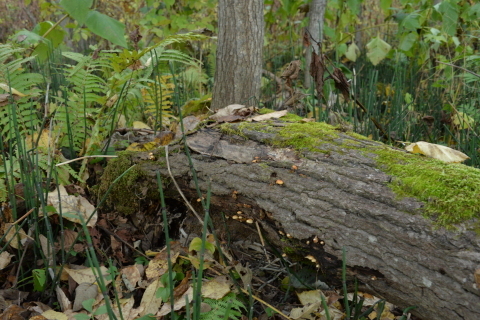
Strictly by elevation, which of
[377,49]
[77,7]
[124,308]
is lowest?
[124,308]

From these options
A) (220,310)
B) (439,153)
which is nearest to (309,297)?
(220,310)

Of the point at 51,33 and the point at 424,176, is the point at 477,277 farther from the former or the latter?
the point at 51,33

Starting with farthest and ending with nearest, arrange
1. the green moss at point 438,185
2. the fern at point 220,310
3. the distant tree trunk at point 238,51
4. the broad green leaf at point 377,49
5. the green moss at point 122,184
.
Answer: the broad green leaf at point 377,49 < the distant tree trunk at point 238,51 < the green moss at point 122,184 < the fern at point 220,310 < the green moss at point 438,185

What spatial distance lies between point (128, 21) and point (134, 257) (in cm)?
638

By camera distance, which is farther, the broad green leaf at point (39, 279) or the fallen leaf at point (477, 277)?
the broad green leaf at point (39, 279)

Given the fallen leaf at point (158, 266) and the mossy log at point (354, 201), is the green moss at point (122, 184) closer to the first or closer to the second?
the mossy log at point (354, 201)

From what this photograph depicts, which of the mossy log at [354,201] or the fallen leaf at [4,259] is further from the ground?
the mossy log at [354,201]

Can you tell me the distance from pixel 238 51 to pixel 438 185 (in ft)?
5.25

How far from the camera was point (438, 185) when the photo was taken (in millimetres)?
1116

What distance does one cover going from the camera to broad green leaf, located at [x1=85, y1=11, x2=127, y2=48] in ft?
4.58

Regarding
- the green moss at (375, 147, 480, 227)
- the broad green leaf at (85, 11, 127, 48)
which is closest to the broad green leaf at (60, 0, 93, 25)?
the broad green leaf at (85, 11, 127, 48)

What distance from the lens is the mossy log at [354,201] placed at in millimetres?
996

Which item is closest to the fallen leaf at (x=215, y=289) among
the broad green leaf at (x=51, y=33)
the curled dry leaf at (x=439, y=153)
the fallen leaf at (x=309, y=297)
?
the fallen leaf at (x=309, y=297)

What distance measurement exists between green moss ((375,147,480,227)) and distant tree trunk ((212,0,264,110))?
4.38ft
